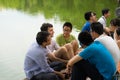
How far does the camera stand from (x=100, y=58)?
4680 millimetres

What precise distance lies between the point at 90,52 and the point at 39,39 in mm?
990

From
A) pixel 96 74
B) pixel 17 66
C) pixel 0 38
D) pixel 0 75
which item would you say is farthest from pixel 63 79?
pixel 0 38

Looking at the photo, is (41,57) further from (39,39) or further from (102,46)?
(102,46)

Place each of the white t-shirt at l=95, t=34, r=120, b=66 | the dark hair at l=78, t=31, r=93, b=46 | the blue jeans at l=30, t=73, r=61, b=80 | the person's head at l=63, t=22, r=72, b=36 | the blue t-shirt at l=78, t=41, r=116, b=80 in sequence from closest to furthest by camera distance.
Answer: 1. the blue t-shirt at l=78, t=41, r=116, b=80
2. the white t-shirt at l=95, t=34, r=120, b=66
3. the dark hair at l=78, t=31, r=93, b=46
4. the blue jeans at l=30, t=73, r=61, b=80
5. the person's head at l=63, t=22, r=72, b=36

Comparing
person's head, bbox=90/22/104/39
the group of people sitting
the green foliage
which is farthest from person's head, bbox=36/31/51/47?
the green foliage

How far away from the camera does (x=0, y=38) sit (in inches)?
559

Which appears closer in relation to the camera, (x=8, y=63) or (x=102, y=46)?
(x=102, y=46)

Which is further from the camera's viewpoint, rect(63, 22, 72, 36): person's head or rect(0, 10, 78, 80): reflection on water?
rect(0, 10, 78, 80): reflection on water

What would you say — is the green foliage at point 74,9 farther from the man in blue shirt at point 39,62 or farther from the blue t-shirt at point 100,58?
the blue t-shirt at point 100,58

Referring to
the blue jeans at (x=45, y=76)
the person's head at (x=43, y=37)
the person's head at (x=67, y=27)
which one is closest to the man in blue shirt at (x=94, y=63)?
the blue jeans at (x=45, y=76)

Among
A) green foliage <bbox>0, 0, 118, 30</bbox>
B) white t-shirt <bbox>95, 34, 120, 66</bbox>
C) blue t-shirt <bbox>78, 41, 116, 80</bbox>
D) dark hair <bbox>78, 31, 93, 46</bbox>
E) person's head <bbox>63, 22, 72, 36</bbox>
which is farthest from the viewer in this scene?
green foliage <bbox>0, 0, 118, 30</bbox>

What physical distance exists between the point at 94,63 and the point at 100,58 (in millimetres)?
123

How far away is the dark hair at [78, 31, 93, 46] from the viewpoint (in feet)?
16.2

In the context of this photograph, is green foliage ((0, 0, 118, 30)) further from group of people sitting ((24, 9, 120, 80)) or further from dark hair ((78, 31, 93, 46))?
dark hair ((78, 31, 93, 46))
